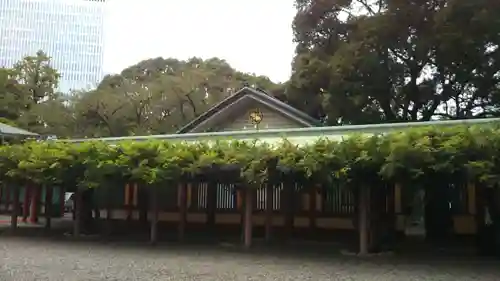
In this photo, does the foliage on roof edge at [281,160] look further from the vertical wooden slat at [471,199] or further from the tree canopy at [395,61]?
the tree canopy at [395,61]

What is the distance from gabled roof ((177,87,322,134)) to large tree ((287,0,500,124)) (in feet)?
6.19

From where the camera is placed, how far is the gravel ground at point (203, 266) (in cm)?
900

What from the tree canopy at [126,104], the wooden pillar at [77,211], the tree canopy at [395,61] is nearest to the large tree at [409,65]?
the tree canopy at [395,61]

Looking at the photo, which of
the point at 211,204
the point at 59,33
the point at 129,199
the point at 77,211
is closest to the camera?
the point at 77,211

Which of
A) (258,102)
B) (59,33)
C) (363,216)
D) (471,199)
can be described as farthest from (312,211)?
Answer: (59,33)

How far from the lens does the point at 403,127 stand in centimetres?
1426

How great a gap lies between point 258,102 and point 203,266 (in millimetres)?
11461

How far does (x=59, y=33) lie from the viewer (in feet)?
206

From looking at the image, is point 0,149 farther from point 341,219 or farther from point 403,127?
point 403,127

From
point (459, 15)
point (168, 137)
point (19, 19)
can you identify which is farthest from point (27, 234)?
point (19, 19)

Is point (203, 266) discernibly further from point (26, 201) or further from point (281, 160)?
point (26, 201)

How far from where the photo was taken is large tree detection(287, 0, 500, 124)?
62.5ft

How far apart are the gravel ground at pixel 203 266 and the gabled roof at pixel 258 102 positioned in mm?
8352

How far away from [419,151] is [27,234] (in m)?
12.0
